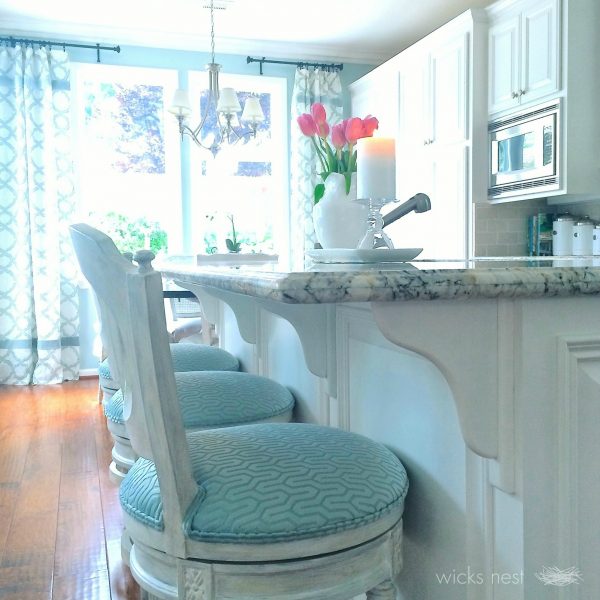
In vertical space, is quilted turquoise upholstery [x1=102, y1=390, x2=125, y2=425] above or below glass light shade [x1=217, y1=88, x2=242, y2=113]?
below

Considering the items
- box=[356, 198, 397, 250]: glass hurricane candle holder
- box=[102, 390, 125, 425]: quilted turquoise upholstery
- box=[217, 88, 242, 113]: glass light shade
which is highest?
box=[217, 88, 242, 113]: glass light shade

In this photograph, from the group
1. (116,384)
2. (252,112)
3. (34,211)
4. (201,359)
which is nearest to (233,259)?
(201,359)

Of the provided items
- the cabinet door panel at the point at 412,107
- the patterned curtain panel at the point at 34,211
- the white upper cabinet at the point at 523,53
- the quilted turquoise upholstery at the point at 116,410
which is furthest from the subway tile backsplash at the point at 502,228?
the quilted turquoise upholstery at the point at 116,410

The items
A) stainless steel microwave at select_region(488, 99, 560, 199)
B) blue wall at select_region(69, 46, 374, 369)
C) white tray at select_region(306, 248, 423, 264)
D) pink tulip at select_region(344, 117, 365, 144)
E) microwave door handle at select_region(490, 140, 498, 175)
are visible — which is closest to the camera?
white tray at select_region(306, 248, 423, 264)

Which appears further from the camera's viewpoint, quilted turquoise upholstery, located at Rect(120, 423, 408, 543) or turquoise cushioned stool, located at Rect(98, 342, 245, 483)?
turquoise cushioned stool, located at Rect(98, 342, 245, 483)

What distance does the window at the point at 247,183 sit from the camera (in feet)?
17.0

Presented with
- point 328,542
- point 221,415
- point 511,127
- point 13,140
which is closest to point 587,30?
point 511,127

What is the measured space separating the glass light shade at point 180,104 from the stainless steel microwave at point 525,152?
1.85m

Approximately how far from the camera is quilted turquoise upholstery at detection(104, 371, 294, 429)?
1.27m

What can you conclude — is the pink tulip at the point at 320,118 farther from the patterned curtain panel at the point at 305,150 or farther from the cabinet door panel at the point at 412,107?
the patterned curtain panel at the point at 305,150

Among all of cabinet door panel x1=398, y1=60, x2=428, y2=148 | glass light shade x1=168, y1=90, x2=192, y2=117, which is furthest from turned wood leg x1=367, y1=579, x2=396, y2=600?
cabinet door panel x1=398, y1=60, x2=428, y2=148

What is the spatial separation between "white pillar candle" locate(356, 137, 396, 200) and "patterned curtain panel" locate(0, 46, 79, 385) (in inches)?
157

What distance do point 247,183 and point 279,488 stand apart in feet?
15.5

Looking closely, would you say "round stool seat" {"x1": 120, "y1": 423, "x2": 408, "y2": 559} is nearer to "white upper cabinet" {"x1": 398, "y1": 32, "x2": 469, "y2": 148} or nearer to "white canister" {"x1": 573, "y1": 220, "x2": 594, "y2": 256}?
"white canister" {"x1": 573, "y1": 220, "x2": 594, "y2": 256}
